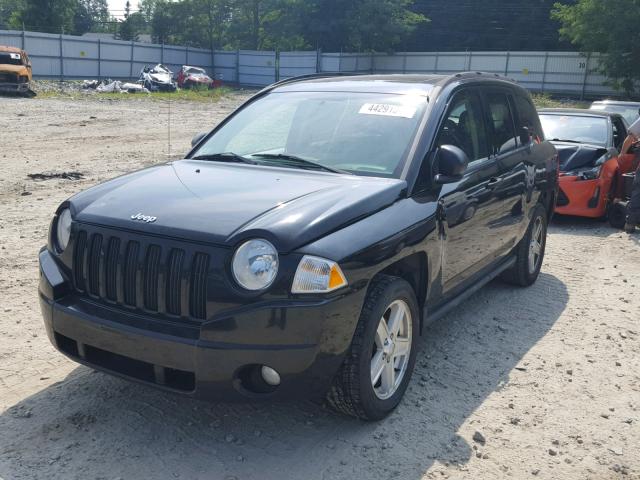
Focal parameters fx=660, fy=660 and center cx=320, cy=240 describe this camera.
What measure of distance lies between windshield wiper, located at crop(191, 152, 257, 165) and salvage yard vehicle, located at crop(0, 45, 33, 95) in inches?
974

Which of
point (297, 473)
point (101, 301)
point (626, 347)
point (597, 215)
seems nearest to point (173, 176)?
point (101, 301)

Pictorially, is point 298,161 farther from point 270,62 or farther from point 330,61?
point 270,62

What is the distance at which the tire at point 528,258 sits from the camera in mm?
5965

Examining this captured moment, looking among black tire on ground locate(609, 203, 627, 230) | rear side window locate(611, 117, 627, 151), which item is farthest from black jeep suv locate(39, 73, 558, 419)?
rear side window locate(611, 117, 627, 151)

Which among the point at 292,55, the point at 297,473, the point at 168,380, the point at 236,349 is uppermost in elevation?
the point at 292,55

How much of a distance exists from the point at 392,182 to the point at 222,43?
68.0 m

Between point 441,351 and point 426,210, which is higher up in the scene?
point 426,210

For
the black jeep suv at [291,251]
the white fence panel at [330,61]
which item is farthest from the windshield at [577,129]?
the white fence panel at [330,61]

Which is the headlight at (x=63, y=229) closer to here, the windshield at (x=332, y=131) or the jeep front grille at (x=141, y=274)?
the jeep front grille at (x=141, y=274)

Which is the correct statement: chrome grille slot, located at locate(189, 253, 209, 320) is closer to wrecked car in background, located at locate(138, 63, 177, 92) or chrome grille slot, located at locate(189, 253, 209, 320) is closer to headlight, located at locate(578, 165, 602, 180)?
headlight, located at locate(578, 165, 602, 180)

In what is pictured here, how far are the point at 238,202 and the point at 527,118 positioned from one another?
143 inches

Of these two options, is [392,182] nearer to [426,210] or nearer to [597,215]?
[426,210]

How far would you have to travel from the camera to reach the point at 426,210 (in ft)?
12.9

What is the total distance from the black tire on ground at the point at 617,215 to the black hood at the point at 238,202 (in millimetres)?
6335
